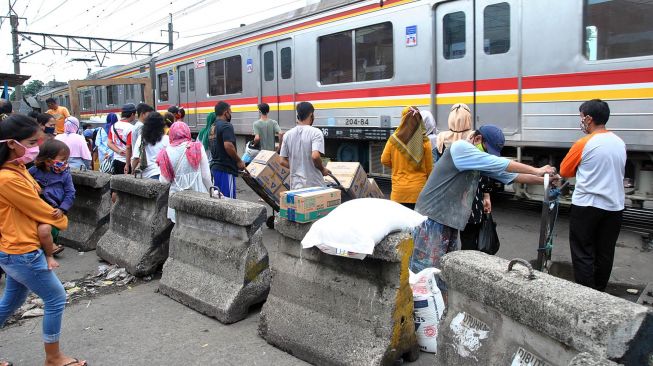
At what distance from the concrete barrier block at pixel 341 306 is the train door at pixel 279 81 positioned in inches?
281

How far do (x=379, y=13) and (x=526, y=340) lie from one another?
708 cm

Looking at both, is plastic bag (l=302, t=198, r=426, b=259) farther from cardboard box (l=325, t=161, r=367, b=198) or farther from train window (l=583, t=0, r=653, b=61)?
train window (l=583, t=0, r=653, b=61)

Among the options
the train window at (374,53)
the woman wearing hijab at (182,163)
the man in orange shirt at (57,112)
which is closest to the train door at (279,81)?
the train window at (374,53)

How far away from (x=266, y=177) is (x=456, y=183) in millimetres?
3232

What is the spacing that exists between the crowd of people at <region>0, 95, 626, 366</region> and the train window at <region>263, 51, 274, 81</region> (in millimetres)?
5051

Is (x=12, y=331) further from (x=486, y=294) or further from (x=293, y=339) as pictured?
(x=486, y=294)

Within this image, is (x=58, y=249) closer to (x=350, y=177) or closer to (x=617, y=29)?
(x=350, y=177)

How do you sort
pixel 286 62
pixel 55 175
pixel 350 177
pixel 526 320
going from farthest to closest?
pixel 286 62 < pixel 350 177 < pixel 55 175 < pixel 526 320

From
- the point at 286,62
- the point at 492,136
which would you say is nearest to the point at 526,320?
the point at 492,136

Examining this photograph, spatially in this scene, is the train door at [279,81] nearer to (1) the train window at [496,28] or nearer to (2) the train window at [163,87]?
(1) the train window at [496,28]

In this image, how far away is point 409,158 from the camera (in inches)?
188

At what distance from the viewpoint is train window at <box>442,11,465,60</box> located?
737 centimetres

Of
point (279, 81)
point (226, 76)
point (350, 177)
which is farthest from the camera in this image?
point (226, 76)

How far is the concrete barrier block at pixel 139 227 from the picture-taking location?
5391 millimetres
